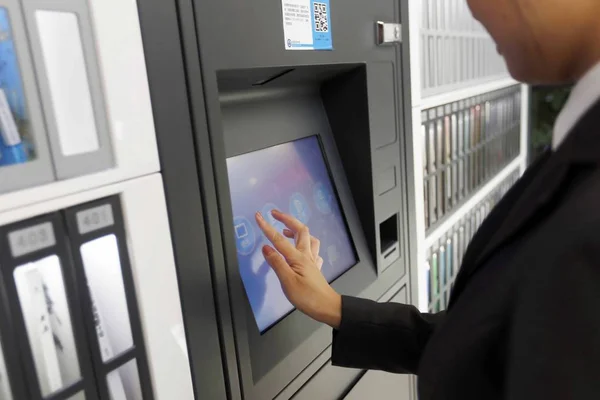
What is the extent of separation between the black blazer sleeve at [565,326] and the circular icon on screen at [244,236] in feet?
1.93

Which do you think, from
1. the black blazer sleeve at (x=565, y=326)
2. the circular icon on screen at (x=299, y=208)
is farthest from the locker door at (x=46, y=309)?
the circular icon on screen at (x=299, y=208)

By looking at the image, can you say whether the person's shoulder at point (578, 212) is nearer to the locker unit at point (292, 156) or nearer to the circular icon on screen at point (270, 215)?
the locker unit at point (292, 156)

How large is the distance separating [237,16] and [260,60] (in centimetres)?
9

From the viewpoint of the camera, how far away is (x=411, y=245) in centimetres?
156

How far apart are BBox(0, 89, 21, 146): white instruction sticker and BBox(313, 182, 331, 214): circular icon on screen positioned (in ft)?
2.45

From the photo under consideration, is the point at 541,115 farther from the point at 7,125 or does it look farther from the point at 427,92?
the point at 7,125

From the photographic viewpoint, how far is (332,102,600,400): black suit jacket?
493 mm

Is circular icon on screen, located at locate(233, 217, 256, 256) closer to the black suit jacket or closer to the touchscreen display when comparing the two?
the touchscreen display

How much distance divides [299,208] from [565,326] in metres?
0.73

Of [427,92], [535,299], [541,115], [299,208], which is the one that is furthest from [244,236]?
[541,115]

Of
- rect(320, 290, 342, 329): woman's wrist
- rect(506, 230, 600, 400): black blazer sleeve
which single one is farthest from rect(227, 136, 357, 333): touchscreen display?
rect(506, 230, 600, 400): black blazer sleeve

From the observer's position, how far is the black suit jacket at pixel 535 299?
493mm

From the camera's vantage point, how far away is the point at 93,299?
65cm

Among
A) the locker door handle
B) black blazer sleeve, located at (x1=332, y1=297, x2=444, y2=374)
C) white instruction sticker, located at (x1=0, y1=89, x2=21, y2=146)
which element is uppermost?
the locker door handle
